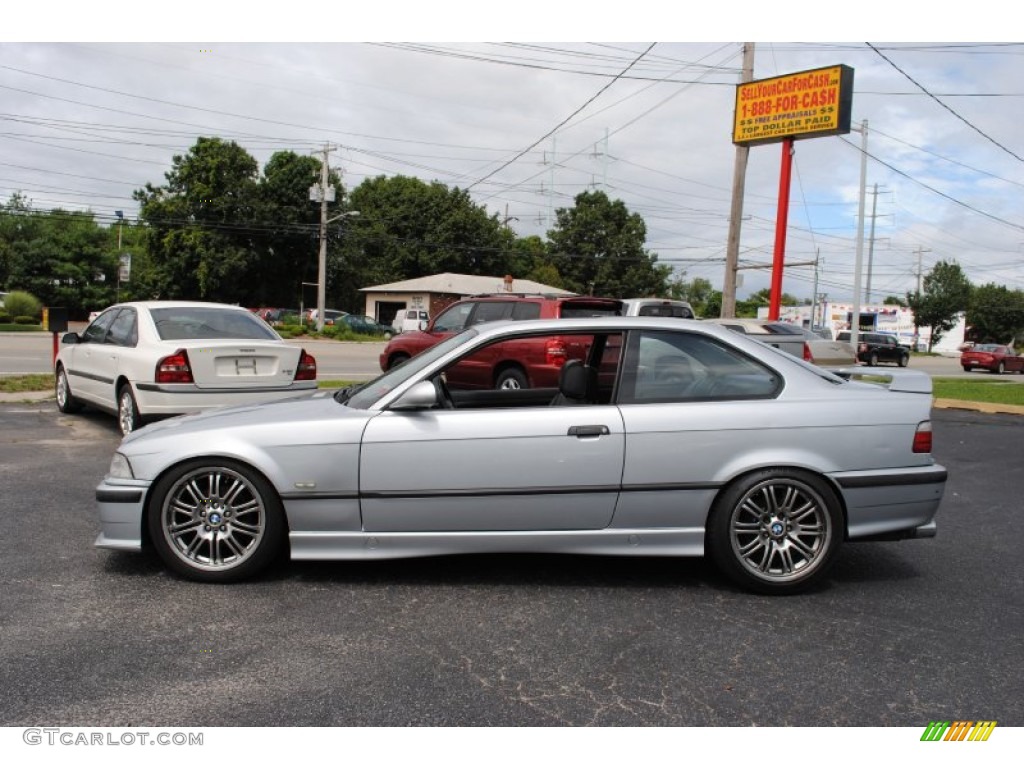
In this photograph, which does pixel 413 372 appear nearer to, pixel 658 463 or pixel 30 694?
pixel 658 463

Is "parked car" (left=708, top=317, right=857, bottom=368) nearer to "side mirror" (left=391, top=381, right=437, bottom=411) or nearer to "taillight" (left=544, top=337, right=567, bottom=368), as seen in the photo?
"taillight" (left=544, top=337, right=567, bottom=368)

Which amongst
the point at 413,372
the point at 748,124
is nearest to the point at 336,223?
the point at 748,124

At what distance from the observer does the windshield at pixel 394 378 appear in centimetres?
443

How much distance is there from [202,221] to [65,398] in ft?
150

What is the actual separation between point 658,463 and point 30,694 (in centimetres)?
287

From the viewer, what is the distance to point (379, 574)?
14.6 feet

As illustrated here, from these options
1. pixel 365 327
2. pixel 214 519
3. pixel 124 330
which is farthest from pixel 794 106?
pixel 365 327

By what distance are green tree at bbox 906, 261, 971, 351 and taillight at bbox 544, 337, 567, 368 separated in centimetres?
7107

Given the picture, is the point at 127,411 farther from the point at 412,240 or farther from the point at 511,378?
the point at 412,240

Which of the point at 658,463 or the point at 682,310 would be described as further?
the point at 682,310

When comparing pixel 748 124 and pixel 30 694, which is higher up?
pixel 748 124

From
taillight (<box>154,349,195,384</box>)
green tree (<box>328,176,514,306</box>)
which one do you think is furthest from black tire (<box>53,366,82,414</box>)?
green tree (<box>328,176,514,306</box>)

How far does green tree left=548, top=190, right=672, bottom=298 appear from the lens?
7031 centimetres
